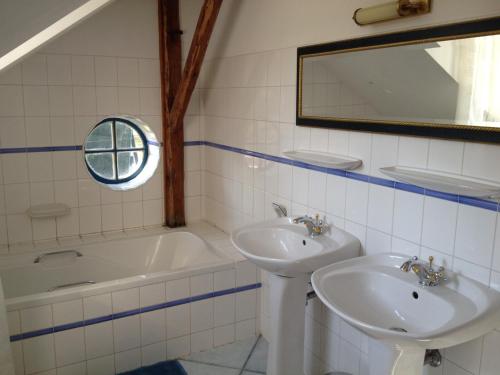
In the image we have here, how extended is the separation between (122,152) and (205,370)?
1.99 metres

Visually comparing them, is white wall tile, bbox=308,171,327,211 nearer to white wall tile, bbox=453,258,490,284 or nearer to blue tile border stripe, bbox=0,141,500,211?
blue tile border stripe, bbox=0,141,500,211

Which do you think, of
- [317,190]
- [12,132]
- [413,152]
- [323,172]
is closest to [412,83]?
[413,152]

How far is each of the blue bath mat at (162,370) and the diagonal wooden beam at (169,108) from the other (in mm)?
1321

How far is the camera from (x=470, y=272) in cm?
186

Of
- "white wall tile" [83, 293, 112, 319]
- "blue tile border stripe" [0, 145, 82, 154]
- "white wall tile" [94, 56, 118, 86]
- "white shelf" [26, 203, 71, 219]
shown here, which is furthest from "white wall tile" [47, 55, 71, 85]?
"white wall tile" [83, 293, 112, 319]

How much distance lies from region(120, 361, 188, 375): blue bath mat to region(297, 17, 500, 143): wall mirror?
1.72 metres

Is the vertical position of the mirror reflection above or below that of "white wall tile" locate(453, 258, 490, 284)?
above

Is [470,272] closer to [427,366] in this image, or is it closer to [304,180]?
[427,366]

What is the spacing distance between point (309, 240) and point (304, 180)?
0.42 meters

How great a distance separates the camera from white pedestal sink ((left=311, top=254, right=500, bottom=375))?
1.55 m

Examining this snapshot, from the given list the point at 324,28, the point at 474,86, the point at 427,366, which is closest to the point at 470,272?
the point at 427,366

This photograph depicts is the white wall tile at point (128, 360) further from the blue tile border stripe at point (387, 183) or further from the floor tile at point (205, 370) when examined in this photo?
A: the blue tile border stripe at point (387, 183)

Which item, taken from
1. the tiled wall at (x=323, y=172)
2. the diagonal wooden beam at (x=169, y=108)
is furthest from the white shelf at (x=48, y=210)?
the tiled wall at (x=323, y=172)

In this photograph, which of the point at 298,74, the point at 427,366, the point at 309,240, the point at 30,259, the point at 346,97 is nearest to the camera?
the point at 427,366
